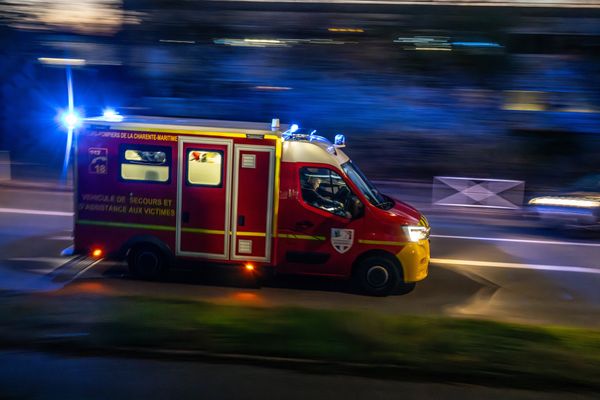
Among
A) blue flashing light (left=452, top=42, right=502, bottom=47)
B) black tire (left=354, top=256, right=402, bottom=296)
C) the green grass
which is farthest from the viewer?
blue flashing light (left=452, top=42, right=502, bottom=47)

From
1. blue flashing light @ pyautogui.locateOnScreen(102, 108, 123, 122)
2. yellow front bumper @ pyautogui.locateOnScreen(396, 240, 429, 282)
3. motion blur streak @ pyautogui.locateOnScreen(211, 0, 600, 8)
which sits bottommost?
yellow front bumper @ pyautogui.locateOnScreen(396, 240, 429, 282)

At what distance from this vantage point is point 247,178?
938 centimetres

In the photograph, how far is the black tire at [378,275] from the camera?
9469 millimetres

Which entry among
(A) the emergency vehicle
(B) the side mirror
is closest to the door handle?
(A) the emergency vehicle

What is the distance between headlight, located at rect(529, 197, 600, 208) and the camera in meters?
13.8

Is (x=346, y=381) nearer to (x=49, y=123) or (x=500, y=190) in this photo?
(x=500, y=190)

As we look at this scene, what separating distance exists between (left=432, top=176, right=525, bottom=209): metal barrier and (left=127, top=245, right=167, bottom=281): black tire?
29.5ft

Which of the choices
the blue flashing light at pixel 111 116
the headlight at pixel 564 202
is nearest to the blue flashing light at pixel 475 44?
the headlight at pixel 564 202

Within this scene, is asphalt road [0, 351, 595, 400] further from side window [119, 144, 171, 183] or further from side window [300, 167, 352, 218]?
side window [119, 144, 171, 183]

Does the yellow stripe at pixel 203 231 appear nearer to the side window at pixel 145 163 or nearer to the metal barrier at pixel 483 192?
Result: the side window at pixel 145 163

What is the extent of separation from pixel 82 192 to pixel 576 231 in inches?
396

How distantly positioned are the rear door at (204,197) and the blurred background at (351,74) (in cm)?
1104

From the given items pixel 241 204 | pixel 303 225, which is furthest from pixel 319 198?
pixel 241 204

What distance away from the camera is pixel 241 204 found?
31.0 feet
